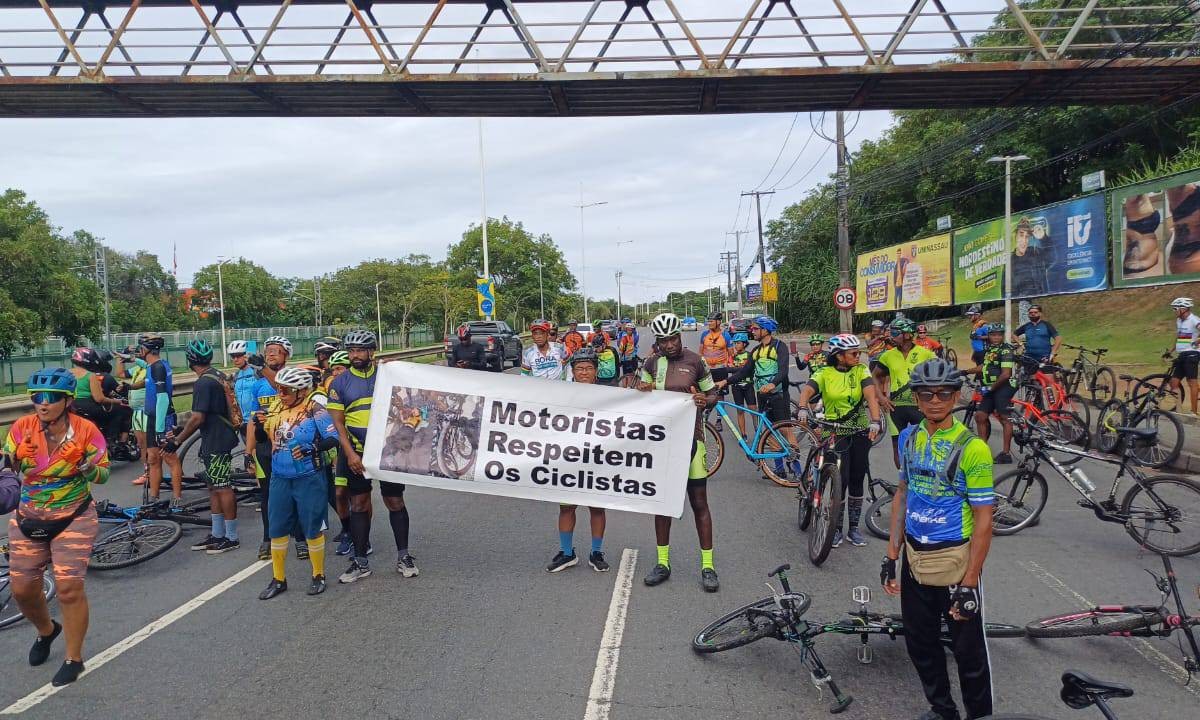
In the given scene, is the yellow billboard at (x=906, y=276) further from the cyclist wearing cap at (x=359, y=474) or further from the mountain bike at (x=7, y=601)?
the mountain bike at (x=7, y=601)

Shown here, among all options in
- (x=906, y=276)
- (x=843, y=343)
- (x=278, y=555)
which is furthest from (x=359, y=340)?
(x=906, y=276)

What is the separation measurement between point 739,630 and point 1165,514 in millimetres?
4111

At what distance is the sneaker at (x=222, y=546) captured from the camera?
6852 millimetres

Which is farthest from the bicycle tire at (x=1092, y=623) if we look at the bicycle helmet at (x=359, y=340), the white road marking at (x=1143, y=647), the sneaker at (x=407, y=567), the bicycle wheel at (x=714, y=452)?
the bicycle wheel at (x=714, y=452)

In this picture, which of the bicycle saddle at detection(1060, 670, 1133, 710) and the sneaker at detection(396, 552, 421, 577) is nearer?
the bicycle saddle at detection(1060, 670, 1133, 710)

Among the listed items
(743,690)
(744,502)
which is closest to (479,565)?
(743,690)

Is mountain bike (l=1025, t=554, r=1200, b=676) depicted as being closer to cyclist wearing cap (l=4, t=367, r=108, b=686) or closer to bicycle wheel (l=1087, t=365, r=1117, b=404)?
cyclist wearing cap (l=4, t=367, r=108, b=686)

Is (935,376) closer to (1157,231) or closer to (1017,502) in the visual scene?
(1017,502)

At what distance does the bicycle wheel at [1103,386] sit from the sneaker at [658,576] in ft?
33.7

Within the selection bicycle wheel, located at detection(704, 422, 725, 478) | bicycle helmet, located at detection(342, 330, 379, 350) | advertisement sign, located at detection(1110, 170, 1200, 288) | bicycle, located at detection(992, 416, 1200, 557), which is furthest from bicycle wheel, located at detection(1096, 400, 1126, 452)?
bicycle helmet, located at detection(342, 330, 379, 350)

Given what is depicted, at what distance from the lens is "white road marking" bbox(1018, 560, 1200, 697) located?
4.12 metres

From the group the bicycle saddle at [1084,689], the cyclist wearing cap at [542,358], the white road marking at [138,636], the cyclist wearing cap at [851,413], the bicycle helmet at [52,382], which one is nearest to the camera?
the bicycle saddle at [1084,689]

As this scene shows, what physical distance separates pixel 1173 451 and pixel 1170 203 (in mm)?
11622

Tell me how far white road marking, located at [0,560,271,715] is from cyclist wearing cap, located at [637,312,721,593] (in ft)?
11.2
